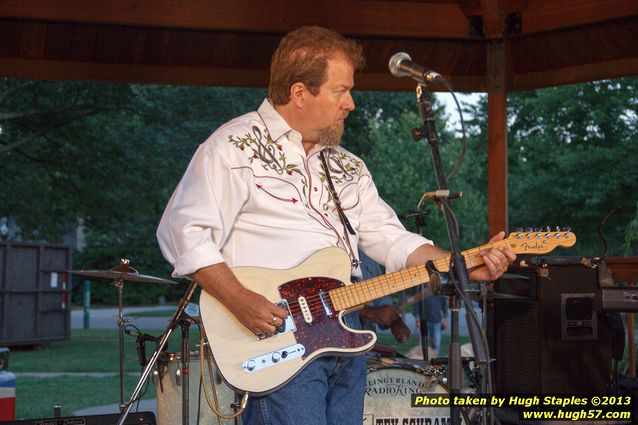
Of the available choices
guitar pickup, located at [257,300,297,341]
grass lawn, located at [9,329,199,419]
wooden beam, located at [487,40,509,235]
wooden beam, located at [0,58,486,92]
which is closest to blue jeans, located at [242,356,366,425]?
guitar pickup, located at [257,300,297,341]

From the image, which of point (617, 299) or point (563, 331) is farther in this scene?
point (563, 331)

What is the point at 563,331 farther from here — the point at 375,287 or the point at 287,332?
the point at 287,332

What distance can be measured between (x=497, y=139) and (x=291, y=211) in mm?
3699

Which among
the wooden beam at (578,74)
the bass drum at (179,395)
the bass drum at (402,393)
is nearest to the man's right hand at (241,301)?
the bass drum at (402,393)

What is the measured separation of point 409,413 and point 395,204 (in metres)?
16.0

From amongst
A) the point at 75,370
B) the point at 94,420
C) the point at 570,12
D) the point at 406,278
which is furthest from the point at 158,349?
the point at 75,370

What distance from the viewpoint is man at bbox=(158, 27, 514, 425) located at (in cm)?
291

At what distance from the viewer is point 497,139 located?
21.2 ft

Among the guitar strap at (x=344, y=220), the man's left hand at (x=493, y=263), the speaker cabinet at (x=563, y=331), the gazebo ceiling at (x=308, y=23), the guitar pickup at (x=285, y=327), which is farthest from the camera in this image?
the gazebo ceiling at (x=308, y=23)

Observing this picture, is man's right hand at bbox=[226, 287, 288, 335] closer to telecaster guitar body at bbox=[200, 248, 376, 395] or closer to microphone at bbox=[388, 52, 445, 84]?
telecaster guitar body at bbox=[200, 248, 376, 395]

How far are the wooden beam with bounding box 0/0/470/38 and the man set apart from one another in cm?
332

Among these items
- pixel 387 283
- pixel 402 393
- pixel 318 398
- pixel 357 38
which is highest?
pixel 357 38

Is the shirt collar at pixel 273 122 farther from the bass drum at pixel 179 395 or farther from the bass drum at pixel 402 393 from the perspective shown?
the bass drum at pixel 179 395

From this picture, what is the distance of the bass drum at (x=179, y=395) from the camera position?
5.11 meters
